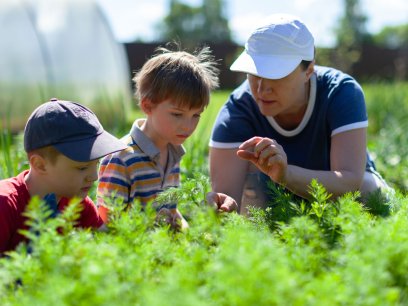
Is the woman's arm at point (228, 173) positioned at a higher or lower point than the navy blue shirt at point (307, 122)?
lower

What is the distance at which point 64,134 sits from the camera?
7.00 ft

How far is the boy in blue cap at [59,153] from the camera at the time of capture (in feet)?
6.99

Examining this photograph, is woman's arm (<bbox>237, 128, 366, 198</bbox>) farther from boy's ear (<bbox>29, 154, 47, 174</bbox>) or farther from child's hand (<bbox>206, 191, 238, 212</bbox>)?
boy's ear (<bbox>29, 154, 47, 174</bbox>)

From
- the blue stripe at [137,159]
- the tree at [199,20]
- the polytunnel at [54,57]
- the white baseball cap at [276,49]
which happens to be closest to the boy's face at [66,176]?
the blue stripe at [137,159]

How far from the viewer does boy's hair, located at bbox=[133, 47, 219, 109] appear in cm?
269

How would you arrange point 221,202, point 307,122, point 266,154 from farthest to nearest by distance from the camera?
point 307,122 < point 221,202 < point 266,154

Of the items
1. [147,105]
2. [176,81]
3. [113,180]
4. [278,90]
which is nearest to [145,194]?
[113,180]

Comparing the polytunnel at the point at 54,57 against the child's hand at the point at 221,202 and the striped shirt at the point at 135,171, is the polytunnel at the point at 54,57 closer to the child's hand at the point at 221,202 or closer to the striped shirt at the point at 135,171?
the striped shirt at the point at 135,171

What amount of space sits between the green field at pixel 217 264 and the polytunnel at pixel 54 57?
4.63m

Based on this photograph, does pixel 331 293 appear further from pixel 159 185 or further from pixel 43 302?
pixel 159 185

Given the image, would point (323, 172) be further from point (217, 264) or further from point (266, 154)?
point (217, 264)

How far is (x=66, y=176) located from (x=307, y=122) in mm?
1353

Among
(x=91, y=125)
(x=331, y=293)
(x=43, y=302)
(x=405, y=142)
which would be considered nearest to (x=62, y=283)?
(x=43, y=302)

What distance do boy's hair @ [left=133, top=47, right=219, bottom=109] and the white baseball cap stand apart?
0.19 m
